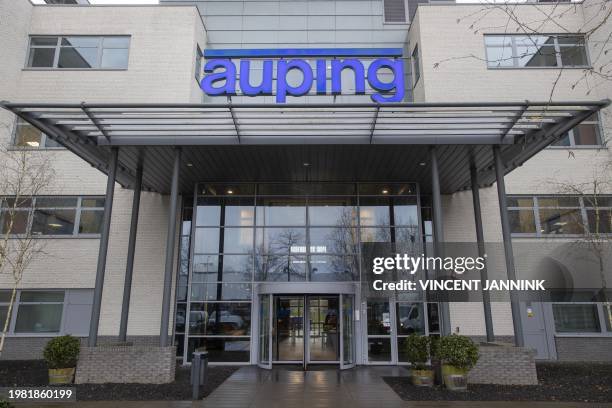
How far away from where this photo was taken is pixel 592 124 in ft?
57.0

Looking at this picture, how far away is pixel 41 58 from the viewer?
18.2 meters

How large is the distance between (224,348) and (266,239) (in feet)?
12.9

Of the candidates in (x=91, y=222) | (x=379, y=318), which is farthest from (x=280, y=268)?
(x=91, y=222)

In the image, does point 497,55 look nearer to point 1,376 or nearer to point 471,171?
point 471,171

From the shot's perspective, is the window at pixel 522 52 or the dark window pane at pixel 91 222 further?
the window at pixel 522 52

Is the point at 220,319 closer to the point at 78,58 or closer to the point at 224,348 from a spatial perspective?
the point at 224,348

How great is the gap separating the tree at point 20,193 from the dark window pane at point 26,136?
440mm

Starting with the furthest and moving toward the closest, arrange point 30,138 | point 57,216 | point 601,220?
point 30,138 < point 57,216 < point 601,220

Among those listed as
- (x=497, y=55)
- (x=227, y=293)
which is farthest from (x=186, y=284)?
(x=497, y=55)

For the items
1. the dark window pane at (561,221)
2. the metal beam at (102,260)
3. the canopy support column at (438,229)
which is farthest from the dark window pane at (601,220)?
the metal beam at (102,260)

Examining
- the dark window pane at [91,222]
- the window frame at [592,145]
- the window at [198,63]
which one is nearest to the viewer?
the dark window pane at [91,222]

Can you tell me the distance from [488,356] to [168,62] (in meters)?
15.3

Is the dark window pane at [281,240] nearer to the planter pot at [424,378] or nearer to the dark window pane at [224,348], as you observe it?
the dark window pane at [224,348]

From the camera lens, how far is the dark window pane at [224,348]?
14.7 m
